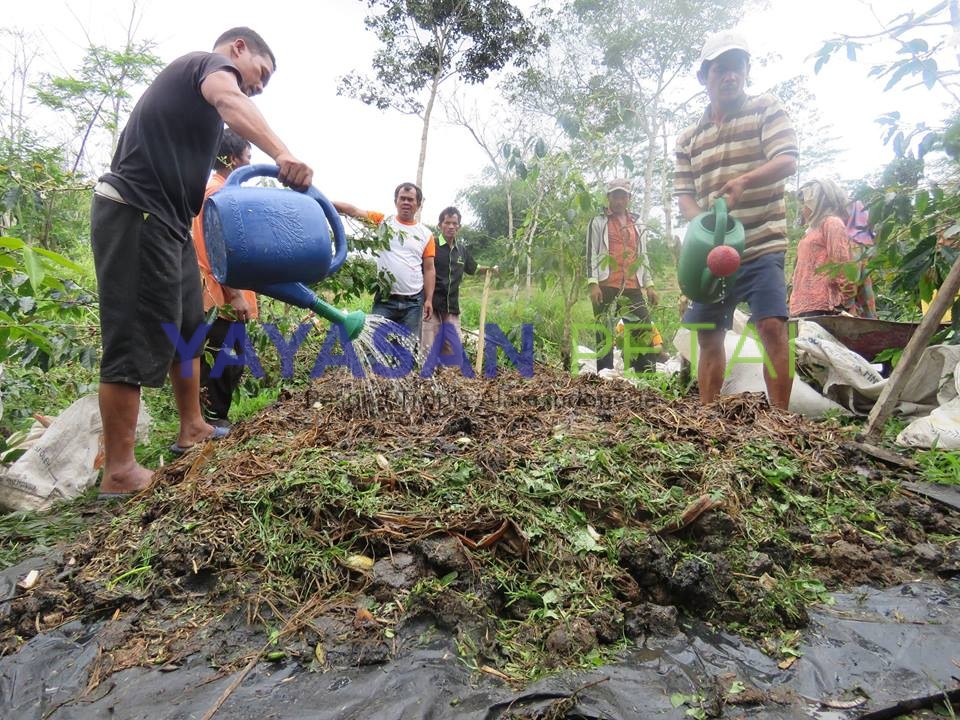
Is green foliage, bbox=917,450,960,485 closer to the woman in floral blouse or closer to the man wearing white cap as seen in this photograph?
the woman in floral blouse

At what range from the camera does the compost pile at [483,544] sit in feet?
Answer: 4.02

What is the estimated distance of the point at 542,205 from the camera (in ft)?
14.0

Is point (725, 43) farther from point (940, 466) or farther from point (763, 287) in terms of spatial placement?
point (940, 466)

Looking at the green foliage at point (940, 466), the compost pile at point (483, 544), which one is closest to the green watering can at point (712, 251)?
the compost pile at point (483, 544)

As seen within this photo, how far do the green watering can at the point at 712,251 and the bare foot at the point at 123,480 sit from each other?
2.33 meters

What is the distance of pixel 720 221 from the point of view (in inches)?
97.6

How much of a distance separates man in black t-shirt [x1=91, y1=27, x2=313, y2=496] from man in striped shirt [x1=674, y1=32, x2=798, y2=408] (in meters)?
1.89

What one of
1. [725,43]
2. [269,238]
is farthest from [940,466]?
[269,238]

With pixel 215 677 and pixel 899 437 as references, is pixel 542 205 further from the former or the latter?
pixel 215 677

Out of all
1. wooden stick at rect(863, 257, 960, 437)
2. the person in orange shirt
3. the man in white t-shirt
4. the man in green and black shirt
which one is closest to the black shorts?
the person in orange shirt

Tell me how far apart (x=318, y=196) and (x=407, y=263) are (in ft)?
7.03

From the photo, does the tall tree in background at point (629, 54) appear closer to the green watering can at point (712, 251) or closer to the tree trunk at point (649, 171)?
the tree trunk at point (649, 171)

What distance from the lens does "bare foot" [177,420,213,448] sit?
7.87ft

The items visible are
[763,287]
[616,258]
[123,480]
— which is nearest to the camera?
[123,480]
